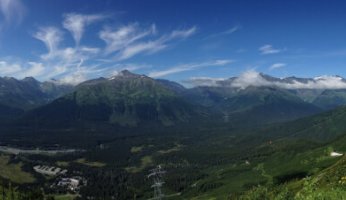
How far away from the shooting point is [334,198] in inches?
3246

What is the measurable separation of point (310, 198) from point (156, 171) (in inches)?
4676

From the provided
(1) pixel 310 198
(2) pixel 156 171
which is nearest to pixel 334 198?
(1) pixel 310 198

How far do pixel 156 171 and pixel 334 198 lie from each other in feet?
393

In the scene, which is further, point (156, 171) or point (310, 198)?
point (156, 171)

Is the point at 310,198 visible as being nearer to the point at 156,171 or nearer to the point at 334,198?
the point at 334,198

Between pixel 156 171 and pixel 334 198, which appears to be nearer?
pixel 334 198

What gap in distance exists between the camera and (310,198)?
8231cm

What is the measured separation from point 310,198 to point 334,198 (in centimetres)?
415

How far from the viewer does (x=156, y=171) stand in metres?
196
